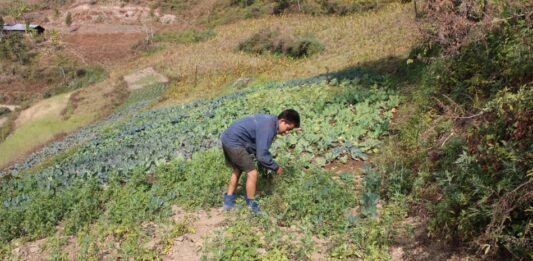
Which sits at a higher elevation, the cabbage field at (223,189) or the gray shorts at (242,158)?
the gray shorts at (242,158)

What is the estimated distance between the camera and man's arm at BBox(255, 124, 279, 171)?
6.13m

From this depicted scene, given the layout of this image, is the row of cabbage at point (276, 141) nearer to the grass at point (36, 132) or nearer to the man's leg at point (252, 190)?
the man's leg at point (252, 190)

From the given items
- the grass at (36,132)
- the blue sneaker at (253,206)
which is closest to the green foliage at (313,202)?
the blue sneaker at (253,206)

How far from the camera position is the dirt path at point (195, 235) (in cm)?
591

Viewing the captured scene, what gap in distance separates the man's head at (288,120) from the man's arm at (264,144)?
0.18m

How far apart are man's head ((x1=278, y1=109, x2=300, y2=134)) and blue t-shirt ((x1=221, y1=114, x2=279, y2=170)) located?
0.39 feet

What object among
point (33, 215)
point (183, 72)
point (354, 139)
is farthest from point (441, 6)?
point (183, 72)

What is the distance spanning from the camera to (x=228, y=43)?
3656 cm

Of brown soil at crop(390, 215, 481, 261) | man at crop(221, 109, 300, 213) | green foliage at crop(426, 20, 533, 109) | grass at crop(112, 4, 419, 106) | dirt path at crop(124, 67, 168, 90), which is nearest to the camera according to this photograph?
brown soil at crop(390, 215, 481, 261)

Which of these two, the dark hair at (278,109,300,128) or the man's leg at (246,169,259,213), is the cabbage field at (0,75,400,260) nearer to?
the man's leg at (246,169,259,213)

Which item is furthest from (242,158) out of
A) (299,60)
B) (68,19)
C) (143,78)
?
(68,19)

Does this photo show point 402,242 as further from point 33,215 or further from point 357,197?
point 33,215

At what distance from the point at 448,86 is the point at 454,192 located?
335cm

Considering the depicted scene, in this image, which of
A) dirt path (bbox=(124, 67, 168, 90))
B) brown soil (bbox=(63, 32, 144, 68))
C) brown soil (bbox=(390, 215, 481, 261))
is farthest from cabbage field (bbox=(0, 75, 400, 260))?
brown soil (bbox=(63, 32, 144, 68))
